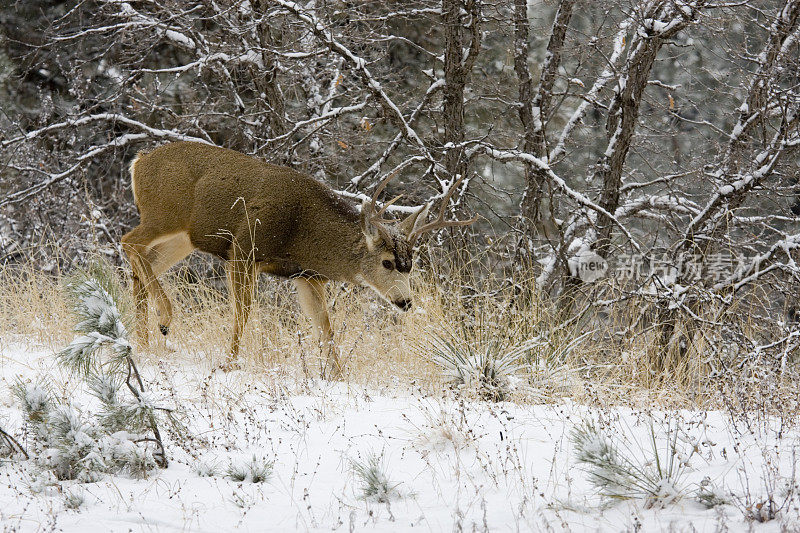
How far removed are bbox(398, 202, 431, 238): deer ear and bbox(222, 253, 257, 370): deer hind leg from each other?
1279mm

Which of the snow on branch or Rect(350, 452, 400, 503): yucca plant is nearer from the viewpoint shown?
Rect(350, 452, 400, 503): yucca plant

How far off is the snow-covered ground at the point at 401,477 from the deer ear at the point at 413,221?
7.43ft

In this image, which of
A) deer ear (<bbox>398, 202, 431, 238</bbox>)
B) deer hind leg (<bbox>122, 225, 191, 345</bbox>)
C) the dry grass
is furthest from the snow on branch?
deer hind leg (<bbox>122, 225, 191, 345</bbox>)

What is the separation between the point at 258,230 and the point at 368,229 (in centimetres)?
89

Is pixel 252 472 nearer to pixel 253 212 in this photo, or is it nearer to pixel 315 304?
pixel 253 212

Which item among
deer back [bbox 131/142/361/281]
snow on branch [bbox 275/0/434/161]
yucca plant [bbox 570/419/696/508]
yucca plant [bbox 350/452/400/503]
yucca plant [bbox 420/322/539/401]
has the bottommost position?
yucca plant [bbox 350/452/400/503]

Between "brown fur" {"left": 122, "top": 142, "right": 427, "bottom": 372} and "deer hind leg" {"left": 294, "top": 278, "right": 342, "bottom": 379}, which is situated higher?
"brown fur" {"left": 122, "top": 142, "right": 427, "bottom": 372}

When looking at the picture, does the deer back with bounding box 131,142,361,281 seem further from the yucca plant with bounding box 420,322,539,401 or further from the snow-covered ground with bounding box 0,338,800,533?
the snow-covered ground with bounding box 0,338,800,533

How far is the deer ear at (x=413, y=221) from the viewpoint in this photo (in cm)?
691

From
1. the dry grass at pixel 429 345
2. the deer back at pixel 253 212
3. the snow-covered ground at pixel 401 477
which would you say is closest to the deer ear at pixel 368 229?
the deer back at pixel 253 212

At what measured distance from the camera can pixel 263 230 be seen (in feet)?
22.0

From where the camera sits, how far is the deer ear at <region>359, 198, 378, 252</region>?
267 inches

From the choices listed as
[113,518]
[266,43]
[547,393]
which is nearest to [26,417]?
[113,518]

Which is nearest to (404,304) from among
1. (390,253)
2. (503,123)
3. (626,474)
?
(390,253)
